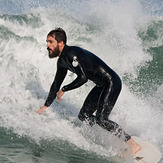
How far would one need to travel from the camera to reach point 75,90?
8.91 meters

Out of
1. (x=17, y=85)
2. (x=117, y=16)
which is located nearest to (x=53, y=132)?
(x=17, y=85)

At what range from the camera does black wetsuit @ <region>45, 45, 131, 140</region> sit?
405cm

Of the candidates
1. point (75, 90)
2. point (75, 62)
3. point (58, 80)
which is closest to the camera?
point (75, 62)

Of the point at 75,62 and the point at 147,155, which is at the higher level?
the point at 75,62

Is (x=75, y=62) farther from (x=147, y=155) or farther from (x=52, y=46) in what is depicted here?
(x=147, y=155)

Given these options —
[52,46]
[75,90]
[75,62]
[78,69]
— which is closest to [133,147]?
[78,69]

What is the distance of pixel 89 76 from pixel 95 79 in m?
0.12

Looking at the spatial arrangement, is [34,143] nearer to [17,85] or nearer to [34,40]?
[17,85]

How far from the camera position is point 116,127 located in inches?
167

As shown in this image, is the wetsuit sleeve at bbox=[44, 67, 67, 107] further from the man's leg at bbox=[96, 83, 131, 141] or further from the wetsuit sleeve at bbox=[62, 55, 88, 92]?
the man's leg at bbox=[96, 83, 131, 141]

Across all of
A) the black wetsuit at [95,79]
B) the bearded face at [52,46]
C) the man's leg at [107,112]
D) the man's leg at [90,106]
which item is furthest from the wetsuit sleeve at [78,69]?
the man's leg at [90,106]

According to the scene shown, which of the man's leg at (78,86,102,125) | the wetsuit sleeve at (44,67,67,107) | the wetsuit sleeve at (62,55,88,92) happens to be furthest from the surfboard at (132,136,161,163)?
the wetsuit sleeve at (44,67,67,107)

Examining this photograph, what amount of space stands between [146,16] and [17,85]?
802 cm

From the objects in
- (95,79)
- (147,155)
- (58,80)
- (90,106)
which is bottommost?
(147,155)
